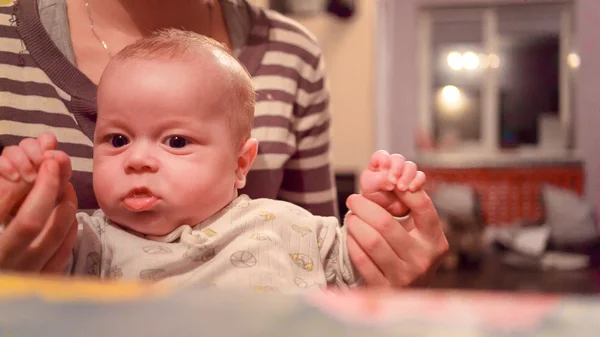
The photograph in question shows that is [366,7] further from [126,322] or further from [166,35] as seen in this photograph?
[126,322]

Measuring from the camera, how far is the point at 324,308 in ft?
0.47

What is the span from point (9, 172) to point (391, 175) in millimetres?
161

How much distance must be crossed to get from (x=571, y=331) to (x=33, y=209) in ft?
0.62

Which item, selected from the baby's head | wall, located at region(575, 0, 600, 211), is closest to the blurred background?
wall, located at region(575, 0, 600, 211)

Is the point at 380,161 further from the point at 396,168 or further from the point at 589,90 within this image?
the point at 589,90

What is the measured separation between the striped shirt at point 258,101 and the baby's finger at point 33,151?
0.06ft

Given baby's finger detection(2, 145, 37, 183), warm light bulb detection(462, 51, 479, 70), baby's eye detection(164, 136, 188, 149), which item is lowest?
baby's finger detection(2, 145, 37, 183)

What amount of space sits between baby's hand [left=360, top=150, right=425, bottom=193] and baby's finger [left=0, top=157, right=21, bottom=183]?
149mm

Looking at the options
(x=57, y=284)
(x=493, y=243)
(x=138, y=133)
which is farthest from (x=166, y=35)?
(x=493, y=243)

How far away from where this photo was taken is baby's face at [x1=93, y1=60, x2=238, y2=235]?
26cm

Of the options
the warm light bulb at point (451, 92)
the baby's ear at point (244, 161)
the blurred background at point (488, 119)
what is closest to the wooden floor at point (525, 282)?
the blurred background at point (488, 119)

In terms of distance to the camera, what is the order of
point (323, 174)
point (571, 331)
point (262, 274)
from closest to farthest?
point (571, 331)
point (262, 274)
point (323, 174)

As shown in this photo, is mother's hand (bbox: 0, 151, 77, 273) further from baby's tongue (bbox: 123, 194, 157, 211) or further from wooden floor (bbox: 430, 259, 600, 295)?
wooden floor (bbox: 430, 259, 600, 295)

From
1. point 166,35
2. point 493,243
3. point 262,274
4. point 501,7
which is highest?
point 501,7
